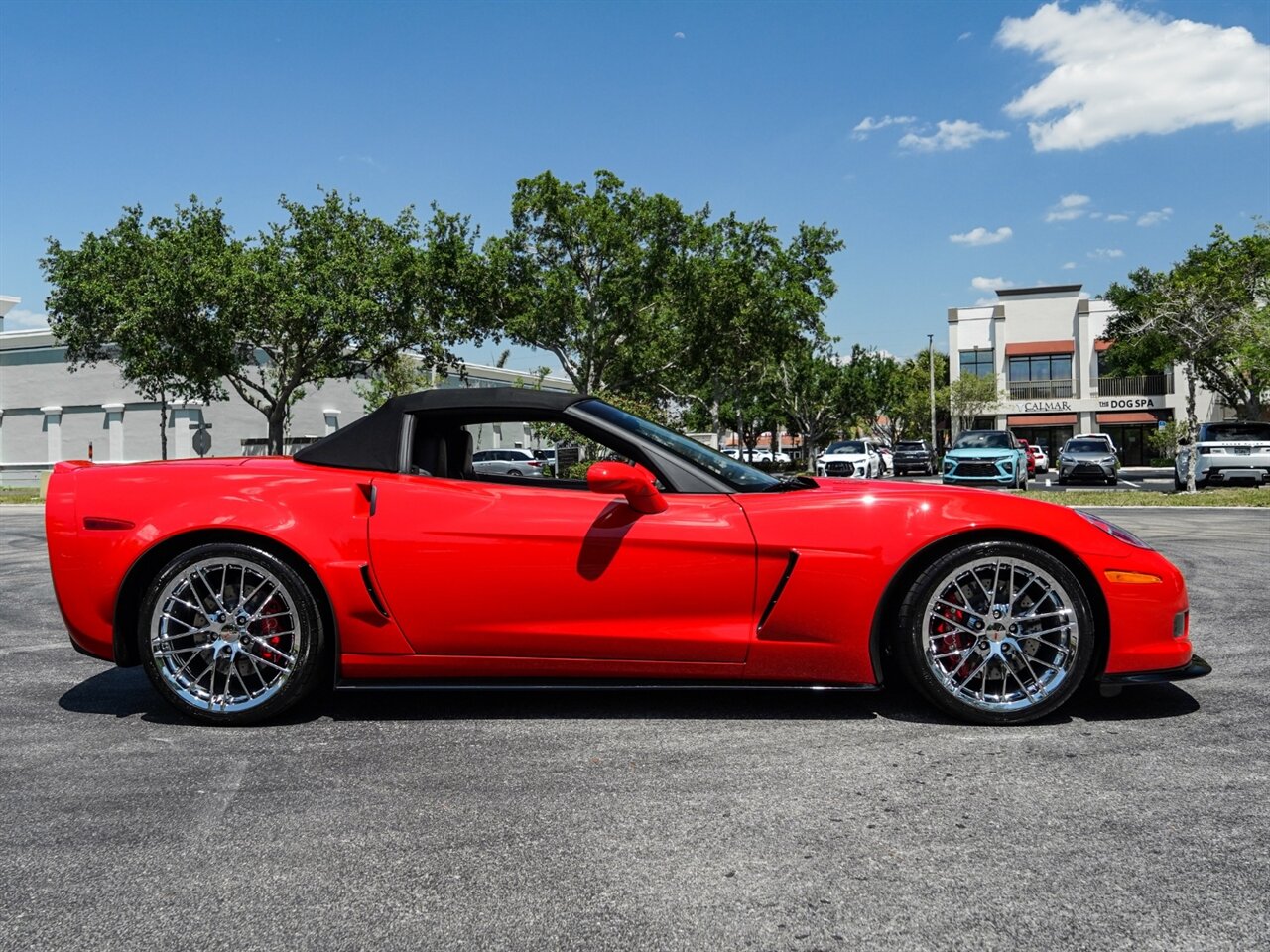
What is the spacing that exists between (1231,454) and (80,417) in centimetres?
4635

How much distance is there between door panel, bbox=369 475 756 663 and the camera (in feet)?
13.0

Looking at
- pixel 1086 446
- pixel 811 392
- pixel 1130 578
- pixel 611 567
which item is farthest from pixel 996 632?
pixel 811 392

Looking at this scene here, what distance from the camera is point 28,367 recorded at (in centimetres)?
4872

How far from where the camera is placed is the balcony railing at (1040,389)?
63.0 m

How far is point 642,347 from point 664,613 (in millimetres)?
33154

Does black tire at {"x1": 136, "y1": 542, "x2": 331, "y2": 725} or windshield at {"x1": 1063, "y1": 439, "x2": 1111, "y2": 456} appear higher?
windshield at {"x1": 1063, "y1": 439, "x2": 1111, "y2": 456}

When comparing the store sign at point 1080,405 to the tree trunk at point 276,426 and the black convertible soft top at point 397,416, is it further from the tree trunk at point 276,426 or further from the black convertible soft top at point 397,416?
the black convertible soft top at point 397,416

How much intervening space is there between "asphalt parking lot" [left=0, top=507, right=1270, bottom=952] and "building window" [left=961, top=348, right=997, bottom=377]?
63.3 m

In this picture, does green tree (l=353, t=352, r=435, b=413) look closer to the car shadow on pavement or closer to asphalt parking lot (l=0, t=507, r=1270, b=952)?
the car shadow on pavement

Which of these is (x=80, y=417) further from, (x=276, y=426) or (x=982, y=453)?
(x=982, y=453)

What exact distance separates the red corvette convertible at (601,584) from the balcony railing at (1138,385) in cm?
6403

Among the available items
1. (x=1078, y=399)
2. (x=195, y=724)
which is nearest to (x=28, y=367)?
(x=195, y=724)

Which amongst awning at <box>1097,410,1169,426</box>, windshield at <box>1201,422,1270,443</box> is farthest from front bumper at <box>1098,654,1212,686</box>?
awning at <box>1097,410,1169,426</box>

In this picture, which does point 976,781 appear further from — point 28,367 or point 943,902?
point 28,367
